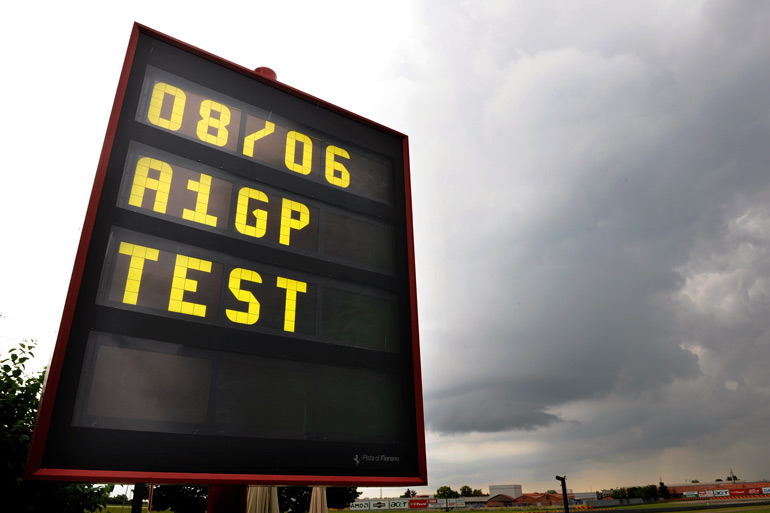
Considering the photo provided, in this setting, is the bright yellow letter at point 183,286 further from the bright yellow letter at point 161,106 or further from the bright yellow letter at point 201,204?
the bright yellow letter at point 161,106

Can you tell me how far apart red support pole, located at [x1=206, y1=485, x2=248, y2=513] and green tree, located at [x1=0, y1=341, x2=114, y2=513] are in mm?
2720

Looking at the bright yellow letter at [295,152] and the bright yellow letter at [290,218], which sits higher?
the bright yellow letter at [295,152]

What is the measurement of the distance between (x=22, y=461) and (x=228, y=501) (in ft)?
12.7

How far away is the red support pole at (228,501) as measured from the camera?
491 cm

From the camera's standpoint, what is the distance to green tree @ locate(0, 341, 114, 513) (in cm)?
640

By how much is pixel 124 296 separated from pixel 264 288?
1.21 meters

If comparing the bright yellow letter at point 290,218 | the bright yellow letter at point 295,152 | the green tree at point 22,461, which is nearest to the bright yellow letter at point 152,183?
the bright yellow letter at point 290,218

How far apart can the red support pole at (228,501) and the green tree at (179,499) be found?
2036 cm

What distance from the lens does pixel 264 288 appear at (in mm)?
4535

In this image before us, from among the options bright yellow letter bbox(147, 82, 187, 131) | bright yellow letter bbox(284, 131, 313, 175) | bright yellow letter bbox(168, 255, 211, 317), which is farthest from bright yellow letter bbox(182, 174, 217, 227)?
bright yellow letter bbox(284, 131, 313, 175)

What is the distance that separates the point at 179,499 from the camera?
22.1m

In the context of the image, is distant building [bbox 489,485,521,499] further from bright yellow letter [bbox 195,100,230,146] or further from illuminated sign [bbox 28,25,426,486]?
bright yellow letter [bbox 195,100,230,146]

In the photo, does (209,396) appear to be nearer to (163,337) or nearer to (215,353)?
(215,353)

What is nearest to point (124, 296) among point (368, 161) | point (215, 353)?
point (215, 353)
